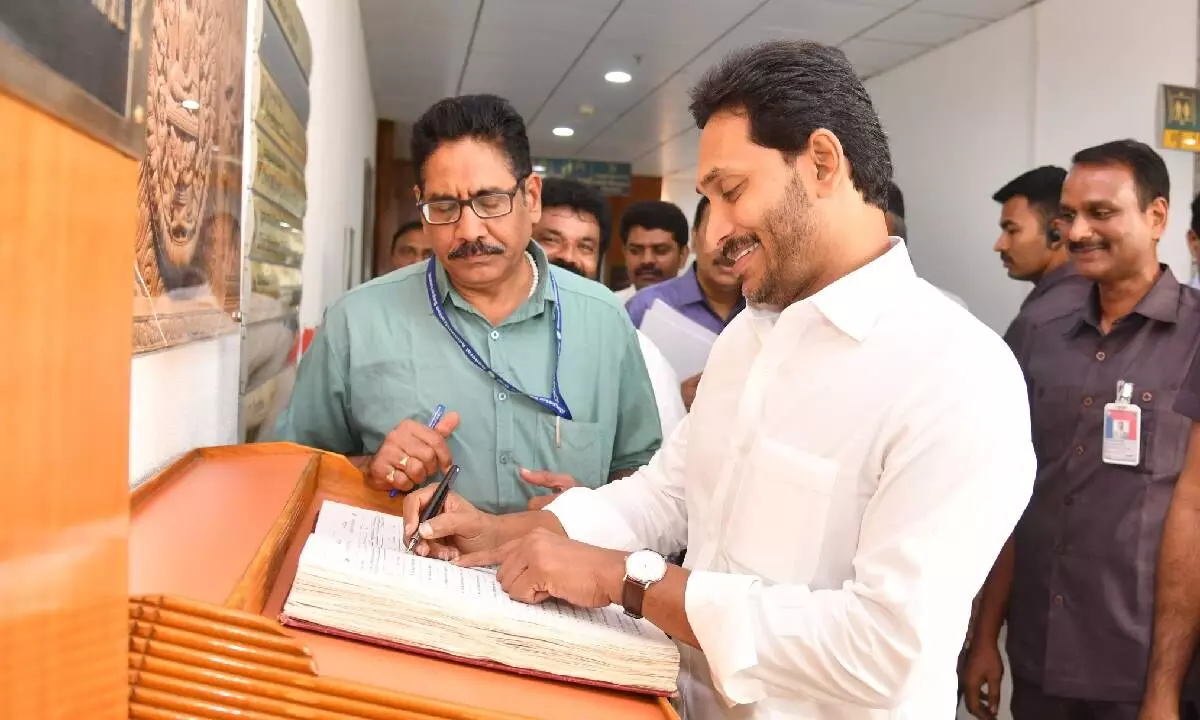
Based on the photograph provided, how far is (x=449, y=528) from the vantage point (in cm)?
115

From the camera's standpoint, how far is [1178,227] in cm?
414

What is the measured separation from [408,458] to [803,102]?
75 cm

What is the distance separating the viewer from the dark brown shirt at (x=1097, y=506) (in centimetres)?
230

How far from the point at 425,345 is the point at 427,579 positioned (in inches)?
35.9

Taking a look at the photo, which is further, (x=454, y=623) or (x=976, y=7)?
(x=976, y=7)

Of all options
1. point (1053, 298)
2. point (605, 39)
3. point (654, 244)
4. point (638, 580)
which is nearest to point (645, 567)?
point (638, 580)

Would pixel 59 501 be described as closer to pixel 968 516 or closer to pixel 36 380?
pixel 36 380

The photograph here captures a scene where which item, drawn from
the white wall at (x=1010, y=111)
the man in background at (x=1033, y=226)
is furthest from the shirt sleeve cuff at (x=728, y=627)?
the white wall at (x=1010, y=111)

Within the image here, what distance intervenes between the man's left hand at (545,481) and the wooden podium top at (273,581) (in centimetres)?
45

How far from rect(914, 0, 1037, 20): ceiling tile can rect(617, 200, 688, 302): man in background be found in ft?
6.24

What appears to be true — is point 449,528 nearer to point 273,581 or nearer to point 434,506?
point 434,506

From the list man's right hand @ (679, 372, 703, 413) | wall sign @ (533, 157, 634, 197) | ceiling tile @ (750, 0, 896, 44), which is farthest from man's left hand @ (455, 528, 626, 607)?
wall sign @ (533, 157, 634, 197)

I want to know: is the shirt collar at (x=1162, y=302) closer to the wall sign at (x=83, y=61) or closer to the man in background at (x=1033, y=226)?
the man in background at (x=1033, y=226)

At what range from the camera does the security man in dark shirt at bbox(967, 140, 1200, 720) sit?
7.56ft
